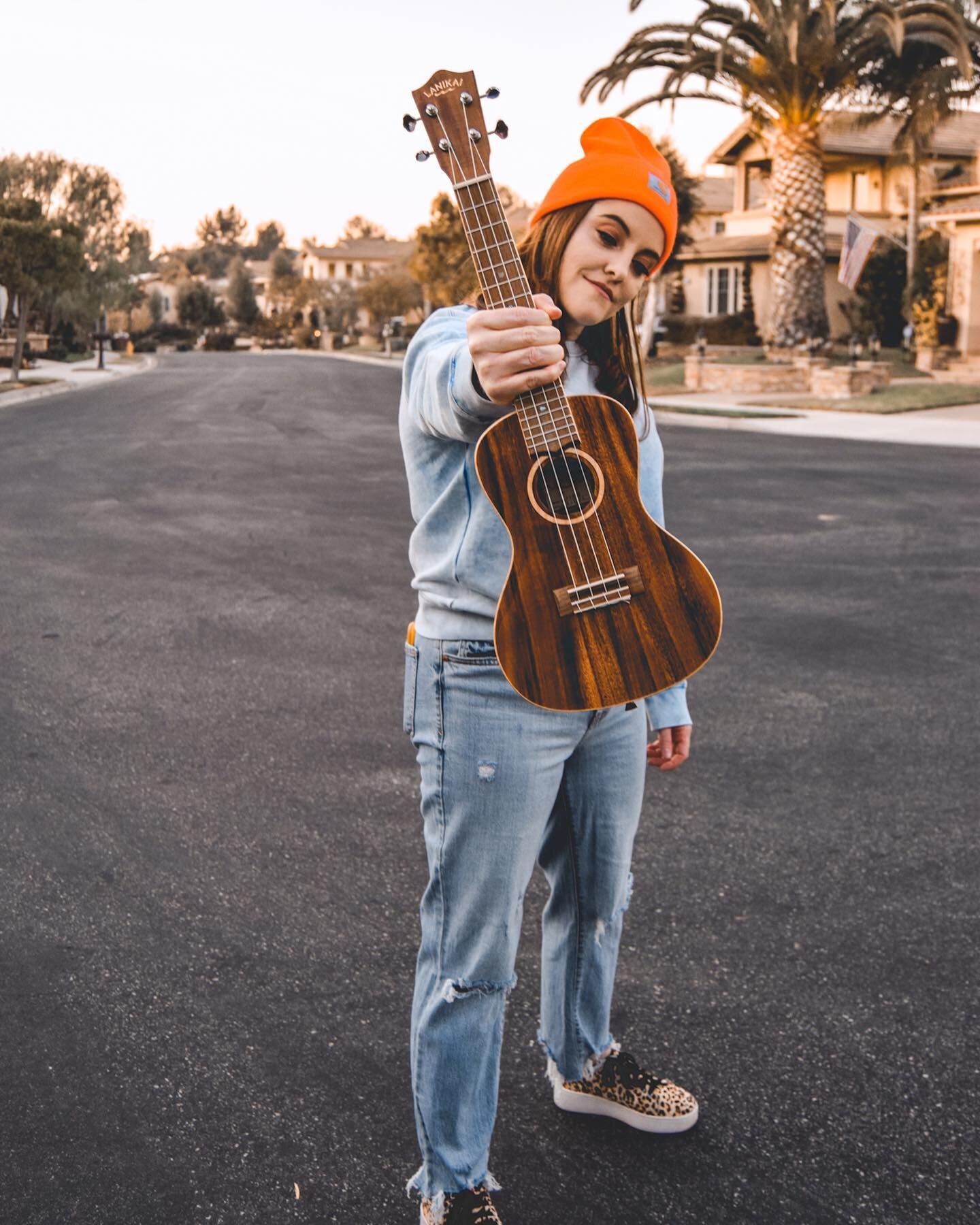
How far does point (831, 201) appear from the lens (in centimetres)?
4372

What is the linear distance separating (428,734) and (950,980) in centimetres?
193

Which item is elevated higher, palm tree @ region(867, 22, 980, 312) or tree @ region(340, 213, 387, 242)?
tree @ region(340, 213, 387, 242)

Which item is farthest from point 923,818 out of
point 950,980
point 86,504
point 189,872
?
point 86,504

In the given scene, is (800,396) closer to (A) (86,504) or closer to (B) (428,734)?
(A) (86,504)

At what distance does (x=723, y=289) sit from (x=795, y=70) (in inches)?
725

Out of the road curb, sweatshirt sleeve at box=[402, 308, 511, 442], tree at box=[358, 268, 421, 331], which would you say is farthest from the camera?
tree at box=[358, 268, 421, 331]

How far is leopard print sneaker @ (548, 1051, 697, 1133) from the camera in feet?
9.17

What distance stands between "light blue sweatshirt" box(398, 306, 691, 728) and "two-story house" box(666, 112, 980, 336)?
40471 mm

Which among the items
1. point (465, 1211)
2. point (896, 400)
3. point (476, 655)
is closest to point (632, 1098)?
point (465, 1211)

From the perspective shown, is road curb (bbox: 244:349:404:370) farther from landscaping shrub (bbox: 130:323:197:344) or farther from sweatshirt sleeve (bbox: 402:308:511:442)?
sweatshirt sleeve (bbox: 402:308:511:442)

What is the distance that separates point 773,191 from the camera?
29656 millimetres

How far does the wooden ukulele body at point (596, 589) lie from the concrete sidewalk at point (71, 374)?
82.5ft

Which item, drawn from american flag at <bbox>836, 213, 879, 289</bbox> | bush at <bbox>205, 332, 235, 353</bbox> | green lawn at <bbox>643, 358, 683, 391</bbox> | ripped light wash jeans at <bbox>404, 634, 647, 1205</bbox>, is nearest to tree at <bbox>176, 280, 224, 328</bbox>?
bush at <bbox>205, 332, 235, 353</bbox>

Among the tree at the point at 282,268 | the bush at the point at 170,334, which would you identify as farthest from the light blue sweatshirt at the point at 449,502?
the tree at the point at 282,268
